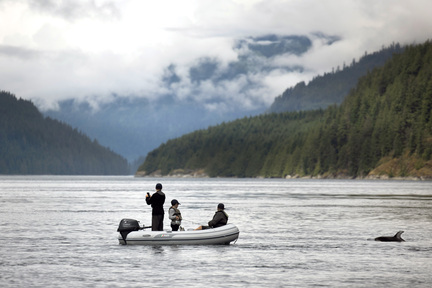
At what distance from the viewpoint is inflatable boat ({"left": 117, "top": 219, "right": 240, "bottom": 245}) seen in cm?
5022

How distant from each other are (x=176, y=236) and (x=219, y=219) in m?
3.40

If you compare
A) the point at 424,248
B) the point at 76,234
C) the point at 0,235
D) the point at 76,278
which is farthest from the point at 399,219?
the point at 76,278

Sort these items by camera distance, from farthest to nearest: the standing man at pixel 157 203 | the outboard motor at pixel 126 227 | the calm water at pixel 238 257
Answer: the outboard motor at pixel 126 227, the standing man at pixel 157 203, the calm water at pixel 238 257

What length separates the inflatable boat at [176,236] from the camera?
50.2m

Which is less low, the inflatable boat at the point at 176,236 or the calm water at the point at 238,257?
the inflatable boat at the point at 176,236

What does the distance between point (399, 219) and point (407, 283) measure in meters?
42.7

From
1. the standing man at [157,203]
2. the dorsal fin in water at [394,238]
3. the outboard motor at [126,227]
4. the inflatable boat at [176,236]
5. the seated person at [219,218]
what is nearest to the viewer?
the standing man at [157,203]

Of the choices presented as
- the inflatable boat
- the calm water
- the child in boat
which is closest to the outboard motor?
the inflatable boat

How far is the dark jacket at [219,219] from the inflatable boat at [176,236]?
1.88 ft

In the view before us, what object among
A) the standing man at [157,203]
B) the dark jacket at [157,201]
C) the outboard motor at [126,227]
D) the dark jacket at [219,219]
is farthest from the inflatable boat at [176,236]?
the dark jacket at [157,201]

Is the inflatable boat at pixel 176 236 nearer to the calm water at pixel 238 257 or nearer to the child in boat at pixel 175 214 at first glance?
the calm water at pixel 238 257

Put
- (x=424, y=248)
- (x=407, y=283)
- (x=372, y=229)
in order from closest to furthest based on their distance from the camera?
(x=407, y=283), (x=424, y=248), (x=372, y=229)

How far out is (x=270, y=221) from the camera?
7550cm

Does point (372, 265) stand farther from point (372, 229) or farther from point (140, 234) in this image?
point (372, 229)
